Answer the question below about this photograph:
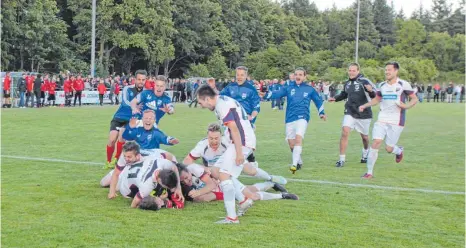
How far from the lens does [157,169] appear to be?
8812 mm

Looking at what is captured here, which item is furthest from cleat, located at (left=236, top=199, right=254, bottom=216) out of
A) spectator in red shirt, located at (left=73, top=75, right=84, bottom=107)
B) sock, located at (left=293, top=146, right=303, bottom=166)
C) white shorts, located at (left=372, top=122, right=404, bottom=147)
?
spectator in red shirt, located at (left=73, top=75, right=84, bottom=107)

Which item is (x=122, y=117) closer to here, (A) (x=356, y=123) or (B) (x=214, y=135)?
(B) (x=214, y=135)

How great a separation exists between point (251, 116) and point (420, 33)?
97157 millimetres

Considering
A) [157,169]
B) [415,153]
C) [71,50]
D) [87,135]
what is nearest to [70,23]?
[71,50]

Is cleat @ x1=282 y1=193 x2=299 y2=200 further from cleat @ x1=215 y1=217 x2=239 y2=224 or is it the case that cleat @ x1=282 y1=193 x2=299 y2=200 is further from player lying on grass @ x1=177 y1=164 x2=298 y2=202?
cleat @ x1=215 y1=217 x2=239 y2=224

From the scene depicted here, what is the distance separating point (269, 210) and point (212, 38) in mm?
67007

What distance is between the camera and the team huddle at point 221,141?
808 centimetres

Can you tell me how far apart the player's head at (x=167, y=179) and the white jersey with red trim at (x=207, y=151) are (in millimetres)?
728

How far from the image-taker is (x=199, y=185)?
31.3 feet

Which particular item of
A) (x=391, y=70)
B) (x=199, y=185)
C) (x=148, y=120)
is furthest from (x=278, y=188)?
(x=391, y=70)

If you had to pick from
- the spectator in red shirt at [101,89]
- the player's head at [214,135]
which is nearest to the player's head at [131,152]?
the player's head at [214,135]

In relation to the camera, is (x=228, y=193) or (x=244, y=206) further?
(x=244, y=206)

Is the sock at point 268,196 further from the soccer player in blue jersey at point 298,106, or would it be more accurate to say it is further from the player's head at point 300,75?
the player's head at point 300,75

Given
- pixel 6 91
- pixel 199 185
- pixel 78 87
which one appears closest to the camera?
pixel 199 185
